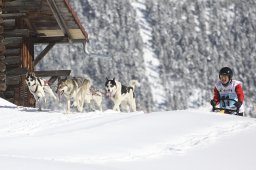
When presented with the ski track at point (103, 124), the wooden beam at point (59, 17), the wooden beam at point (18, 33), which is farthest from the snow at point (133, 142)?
the wooden beam at point (18, 33)

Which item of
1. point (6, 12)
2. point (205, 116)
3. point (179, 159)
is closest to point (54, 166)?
point (179, 159)

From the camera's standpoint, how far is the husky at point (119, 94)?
17.8m

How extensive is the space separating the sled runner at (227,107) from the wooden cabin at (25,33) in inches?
380

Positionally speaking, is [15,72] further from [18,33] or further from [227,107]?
[227,107]

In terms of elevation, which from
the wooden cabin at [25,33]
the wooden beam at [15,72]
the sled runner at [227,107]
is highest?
the wooden cabin at [25,33]

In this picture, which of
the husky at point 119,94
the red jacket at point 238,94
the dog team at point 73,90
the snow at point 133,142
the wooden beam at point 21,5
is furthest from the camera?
the wooden beam at point 21,5

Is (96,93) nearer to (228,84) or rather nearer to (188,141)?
(228,84)

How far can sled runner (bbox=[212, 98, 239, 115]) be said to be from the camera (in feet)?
45.0

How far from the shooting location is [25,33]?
2352 centimetres

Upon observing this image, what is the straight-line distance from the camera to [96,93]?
1897cm

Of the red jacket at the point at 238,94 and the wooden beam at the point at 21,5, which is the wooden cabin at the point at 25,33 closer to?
the wooden beam at the point at 21,5

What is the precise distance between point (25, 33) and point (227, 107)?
37.5 ft

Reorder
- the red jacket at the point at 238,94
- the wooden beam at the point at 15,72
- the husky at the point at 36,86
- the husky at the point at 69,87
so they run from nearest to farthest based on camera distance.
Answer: the red jacket at the point at 238,94 < the husky at the point at 69,87 < the husky at the point at 36,86 < the wooden beam at the point at 15,72

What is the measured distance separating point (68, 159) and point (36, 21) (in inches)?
644
